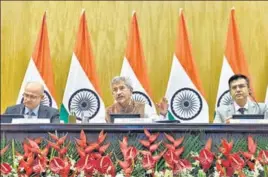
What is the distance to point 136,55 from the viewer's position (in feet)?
18.2

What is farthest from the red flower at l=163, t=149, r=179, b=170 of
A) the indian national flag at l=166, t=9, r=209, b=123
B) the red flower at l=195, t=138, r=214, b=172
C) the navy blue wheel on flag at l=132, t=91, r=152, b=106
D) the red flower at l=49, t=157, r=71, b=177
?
the navy blue wheel on flag at l=132, t=91, r=152, b=106

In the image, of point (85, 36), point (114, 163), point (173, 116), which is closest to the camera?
point (114, 163)

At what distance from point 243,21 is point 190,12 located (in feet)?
2.12

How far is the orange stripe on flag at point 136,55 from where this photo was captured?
5445mm

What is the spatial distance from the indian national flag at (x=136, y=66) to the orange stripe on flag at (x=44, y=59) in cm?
85

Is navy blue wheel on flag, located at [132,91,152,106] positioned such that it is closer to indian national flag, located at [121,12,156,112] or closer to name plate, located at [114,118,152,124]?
indian national flag, located at [121,12,156,112]

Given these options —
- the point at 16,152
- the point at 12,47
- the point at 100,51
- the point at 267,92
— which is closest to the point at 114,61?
the point at 100,51

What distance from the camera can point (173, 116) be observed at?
5258 mm

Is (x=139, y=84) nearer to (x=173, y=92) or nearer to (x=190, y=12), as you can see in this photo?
(x=173, y=92)

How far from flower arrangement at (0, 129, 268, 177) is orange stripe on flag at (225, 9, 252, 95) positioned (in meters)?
3.07

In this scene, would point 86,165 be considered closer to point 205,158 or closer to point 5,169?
point 5,169

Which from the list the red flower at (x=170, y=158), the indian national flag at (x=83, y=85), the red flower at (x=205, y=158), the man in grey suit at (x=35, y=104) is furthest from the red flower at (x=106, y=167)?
the indian national flag at (x=83, y=85)

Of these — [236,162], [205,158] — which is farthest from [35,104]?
[236,162]

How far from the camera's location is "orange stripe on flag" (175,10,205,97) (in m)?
5.39
